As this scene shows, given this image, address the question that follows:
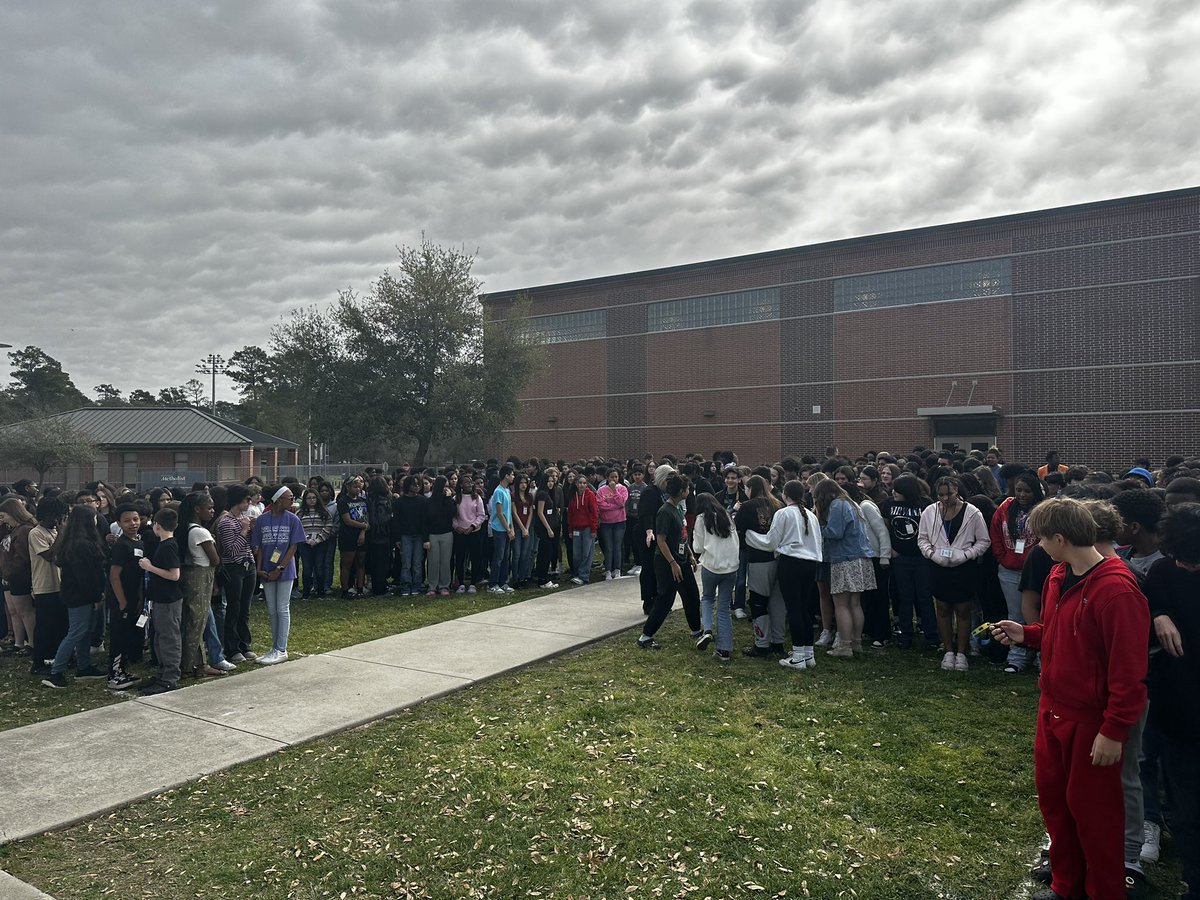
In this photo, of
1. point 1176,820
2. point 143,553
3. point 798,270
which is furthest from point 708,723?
point 798,270

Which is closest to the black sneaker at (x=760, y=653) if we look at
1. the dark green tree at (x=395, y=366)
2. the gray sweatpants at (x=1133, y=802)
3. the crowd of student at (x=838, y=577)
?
the crowd of student at (x=838, y=577)

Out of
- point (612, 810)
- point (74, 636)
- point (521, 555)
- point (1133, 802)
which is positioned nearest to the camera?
point (1133, 802)

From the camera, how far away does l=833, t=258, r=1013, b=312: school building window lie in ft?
95.6

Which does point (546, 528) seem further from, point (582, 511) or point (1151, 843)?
point (1151, 843)

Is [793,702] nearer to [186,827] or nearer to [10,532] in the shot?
[186,827]

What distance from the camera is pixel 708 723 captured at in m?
6.03

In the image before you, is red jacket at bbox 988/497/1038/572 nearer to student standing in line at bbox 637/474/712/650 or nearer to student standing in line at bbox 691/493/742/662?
student standing in line at bbox 691/493/742/662

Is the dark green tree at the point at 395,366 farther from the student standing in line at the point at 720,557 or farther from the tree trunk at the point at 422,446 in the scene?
the student standing in line at the point at 720,557

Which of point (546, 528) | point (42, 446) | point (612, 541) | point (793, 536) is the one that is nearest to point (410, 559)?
point (546, 528)

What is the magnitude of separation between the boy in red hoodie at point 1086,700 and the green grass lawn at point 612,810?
0.57 meters

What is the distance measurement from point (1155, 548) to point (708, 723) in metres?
3.29

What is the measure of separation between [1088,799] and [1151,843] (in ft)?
3.92

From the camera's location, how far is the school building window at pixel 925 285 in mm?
29125

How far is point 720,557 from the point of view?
7.86 m
